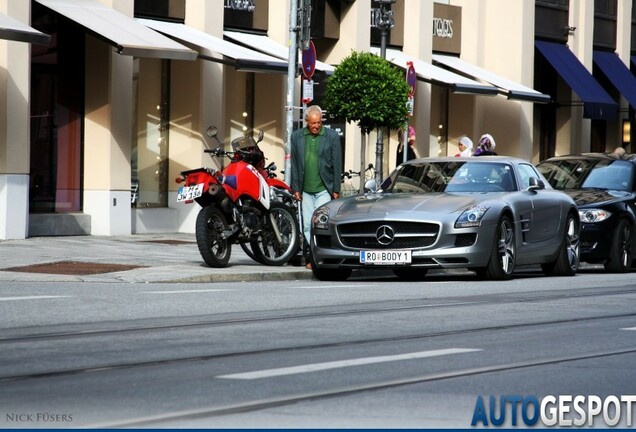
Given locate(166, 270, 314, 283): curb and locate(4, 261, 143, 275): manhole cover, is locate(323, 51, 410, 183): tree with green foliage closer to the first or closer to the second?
locate(166, 270, 314, 283): curb

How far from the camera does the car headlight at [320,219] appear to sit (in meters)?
17.3

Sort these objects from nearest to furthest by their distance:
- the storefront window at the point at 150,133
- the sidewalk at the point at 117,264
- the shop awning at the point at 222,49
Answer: the sidewalk at the point at 117,264 → the shop awning at the point at 222,49 → the storefront window at the point at 150,133

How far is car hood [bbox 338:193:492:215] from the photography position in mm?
16922

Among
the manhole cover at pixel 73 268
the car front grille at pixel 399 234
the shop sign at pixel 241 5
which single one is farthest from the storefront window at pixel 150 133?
the car front grille at pixel 399 234

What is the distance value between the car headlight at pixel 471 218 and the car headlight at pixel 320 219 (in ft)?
4.84

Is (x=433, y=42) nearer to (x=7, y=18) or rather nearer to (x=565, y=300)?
(x=7, y=18)

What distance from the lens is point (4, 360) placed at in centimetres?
864

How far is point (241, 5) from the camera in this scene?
95.3ft

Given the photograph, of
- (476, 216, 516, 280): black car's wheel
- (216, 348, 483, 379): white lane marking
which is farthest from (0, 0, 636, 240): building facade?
(216, 348, 483, 379): white lane marking

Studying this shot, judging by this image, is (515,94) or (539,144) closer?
(515,94)

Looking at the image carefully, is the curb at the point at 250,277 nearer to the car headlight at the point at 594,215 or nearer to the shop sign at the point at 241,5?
the car headlight at the point at 594,215

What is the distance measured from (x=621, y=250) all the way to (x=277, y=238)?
5.19m

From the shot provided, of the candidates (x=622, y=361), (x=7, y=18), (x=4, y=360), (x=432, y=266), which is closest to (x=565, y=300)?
(x=432, y=266)

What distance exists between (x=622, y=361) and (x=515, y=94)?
27.4 meters
